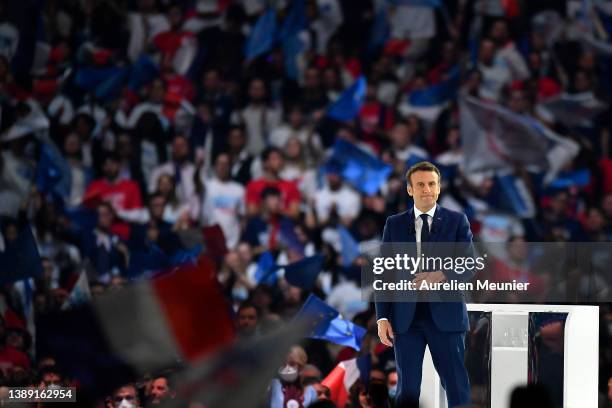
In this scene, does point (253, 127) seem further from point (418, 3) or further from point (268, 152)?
point (418, 3)

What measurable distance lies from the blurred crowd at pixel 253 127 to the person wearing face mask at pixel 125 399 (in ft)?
6.79

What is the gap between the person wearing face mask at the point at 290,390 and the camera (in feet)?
21.6

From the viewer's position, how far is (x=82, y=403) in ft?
8.73

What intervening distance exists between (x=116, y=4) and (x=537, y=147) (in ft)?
12.5

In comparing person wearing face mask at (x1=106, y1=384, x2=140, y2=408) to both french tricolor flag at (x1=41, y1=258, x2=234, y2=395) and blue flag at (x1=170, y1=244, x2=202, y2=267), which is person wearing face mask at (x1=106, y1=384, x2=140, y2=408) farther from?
french tricolor flag at (x1=41, y1=258, x2=234, y2=395)

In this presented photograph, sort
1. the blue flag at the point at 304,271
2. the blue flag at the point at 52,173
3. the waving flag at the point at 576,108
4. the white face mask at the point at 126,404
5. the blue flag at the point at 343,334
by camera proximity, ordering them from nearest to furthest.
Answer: the white face mask at the point at 126,404 → the blue flag at the point at 343,334 → the blue flag at the point at 304,271 → the blue flag at the point at 52,173 → the waving flag at the point at 576,108

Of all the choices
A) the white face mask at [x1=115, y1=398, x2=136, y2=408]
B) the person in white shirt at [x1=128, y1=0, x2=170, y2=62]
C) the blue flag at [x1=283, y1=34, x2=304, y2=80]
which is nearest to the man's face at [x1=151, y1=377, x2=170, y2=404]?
the white face mask at [x1=115, y1=398, x2=136, y2=408]

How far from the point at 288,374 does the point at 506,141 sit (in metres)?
4.00

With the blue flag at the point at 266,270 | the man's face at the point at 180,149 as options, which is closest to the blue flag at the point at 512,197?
the blue flag at the point at 266,270

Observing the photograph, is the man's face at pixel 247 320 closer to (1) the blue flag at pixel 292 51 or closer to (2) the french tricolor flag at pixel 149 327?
(1) the blue flag at pixel 292 51

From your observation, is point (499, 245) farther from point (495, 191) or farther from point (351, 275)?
point (495, 191)

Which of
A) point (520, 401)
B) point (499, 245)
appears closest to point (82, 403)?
point (520, 401)

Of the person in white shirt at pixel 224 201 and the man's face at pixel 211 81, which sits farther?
the man's face at pixel 211 81

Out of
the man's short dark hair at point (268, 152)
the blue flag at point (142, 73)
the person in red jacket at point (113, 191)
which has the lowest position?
the person in red jacket at point (113, 191)
